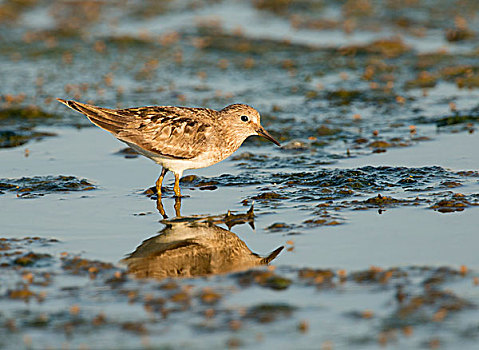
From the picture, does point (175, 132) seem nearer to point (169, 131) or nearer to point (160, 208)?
point (169, 131)

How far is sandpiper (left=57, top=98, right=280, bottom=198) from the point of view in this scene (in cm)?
960

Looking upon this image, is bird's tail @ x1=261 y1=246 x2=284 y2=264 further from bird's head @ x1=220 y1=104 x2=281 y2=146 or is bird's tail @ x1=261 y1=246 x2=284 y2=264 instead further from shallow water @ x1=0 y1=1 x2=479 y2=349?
bird's head @ x1=220 y1=104 x2=281 y2=146

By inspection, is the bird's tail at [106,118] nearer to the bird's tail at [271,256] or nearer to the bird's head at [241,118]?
the bird's head at [241,118]

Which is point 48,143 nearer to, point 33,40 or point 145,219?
point 145,219

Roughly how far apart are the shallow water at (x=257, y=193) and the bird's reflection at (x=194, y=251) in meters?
0.03

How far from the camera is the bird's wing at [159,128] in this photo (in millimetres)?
9594

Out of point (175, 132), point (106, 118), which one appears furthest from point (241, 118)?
point (106, 118)

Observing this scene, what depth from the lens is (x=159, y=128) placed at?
9.66 meters

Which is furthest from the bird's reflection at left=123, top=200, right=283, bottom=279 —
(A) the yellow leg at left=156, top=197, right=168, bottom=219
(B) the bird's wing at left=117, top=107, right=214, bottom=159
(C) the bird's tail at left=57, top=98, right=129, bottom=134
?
(C) the bird's tail at left=57, top=98, right=129, bottom=134

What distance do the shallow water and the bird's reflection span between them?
0.03 meters

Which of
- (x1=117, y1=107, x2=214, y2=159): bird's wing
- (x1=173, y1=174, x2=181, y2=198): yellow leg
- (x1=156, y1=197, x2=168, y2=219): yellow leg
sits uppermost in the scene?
(x1=117, y1=107, x2=214, y2=159): bird's wing

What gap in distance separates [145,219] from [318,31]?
11.7 metres

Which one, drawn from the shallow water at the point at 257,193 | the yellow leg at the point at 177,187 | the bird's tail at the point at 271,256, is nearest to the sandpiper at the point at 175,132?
the yellow leg at the point at 177,187

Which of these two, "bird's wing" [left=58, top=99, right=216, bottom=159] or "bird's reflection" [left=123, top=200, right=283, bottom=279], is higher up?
"bird's wing" [left=58, top=99, right=216, bottom=159]
